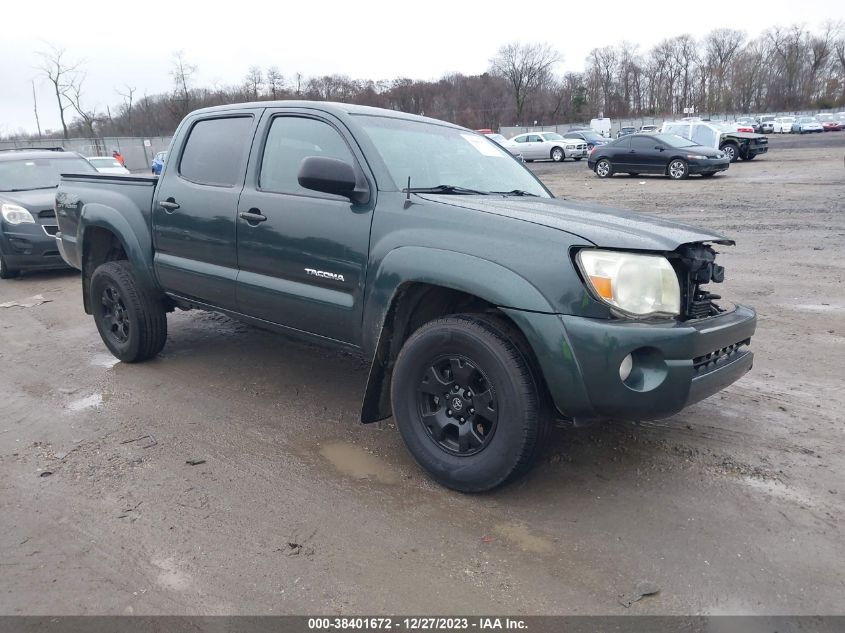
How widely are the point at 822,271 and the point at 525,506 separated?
248 inches

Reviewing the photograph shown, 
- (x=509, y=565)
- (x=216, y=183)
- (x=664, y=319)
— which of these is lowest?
(x=509, y=565)

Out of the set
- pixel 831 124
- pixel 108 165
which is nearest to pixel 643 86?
pixel 831 124

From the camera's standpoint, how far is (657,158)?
2042 centimetres

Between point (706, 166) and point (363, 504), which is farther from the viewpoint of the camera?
point (706, 166)

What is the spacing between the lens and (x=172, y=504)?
3215 millimetres

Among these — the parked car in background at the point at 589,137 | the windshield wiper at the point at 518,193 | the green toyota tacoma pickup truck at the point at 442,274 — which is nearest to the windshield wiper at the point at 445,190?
the green toyota tacoma pickup truck at the point at 442,274

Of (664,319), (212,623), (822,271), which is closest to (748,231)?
(822,271)

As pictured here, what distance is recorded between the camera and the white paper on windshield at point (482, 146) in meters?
4.46

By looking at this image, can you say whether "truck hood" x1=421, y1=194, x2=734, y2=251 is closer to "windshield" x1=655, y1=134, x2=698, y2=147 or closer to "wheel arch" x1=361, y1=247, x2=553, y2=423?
"wheel arch" x1=361, y1=247, x2=553, y2=423

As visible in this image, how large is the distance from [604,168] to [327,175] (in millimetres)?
20143

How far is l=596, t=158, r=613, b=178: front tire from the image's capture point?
21766 millimetres

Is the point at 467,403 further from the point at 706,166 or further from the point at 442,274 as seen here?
the point at 706,166

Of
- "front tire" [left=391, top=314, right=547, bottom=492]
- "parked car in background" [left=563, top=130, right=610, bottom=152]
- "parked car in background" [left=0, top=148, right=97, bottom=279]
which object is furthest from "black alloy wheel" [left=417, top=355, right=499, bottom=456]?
"parked car in background" [left=563, top=130, right=610, bottom=152]

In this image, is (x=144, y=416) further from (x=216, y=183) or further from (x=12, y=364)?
(x=12, y=364)
